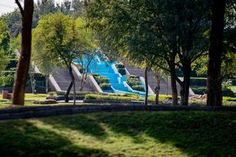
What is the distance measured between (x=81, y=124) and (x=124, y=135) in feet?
4.82

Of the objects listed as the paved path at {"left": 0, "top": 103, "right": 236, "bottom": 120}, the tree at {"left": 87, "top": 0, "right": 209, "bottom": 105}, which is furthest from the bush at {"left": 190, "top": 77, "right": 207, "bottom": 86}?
the paved path at {"left": 0, "top": 103, "right": 236, "bottom": 120}

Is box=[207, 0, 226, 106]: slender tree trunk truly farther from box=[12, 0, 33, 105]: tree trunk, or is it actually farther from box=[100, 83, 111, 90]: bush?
box=[100, 83, 111, 90]: bush

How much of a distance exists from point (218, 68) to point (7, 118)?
9691 mm

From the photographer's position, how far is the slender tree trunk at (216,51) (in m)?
18.8

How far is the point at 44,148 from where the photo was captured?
11484mm

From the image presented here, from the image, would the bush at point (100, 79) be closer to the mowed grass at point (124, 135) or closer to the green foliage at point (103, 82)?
the green foliage at point (103, 82)

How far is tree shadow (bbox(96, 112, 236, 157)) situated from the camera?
1179cm

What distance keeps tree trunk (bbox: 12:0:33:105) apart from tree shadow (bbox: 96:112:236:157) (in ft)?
21.4

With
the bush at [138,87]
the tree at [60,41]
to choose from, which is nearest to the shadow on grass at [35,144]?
the tree at [60,41]

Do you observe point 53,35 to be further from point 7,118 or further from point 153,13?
point 7,118

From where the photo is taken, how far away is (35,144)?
38.2ft

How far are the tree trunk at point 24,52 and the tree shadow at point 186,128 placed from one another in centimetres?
652

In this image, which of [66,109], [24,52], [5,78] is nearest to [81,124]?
[66,109]

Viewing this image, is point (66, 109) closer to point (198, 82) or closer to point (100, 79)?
point (100, 79)
